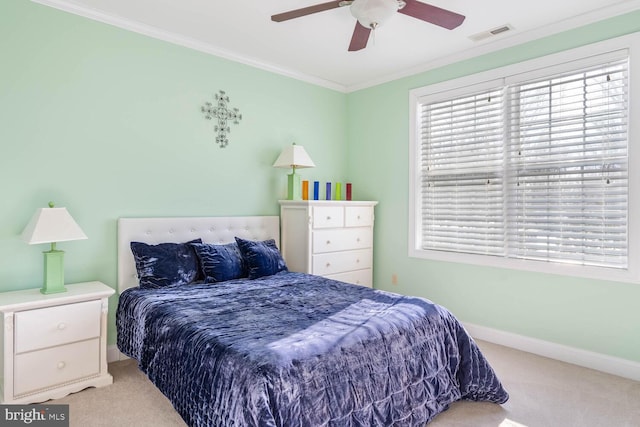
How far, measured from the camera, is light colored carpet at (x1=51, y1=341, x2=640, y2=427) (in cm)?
216

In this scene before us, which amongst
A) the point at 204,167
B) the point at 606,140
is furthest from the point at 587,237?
the point at 204,167

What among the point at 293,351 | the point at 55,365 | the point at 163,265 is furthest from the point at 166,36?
the point at 293,351

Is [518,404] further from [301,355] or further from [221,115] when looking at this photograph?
[221,115]

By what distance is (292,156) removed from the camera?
150 inches

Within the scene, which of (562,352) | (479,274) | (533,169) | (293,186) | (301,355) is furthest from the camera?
(293,186)

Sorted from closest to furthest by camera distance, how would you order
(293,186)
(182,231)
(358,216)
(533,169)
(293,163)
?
(533,169), (182,231), (293,163), (293,186), (358,216)

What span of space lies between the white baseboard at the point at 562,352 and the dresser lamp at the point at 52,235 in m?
3.41

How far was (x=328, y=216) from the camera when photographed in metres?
3.85

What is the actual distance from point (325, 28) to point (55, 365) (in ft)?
10.1

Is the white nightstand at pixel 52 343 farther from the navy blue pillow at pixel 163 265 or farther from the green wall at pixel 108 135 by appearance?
the green wall at pixel 108 135

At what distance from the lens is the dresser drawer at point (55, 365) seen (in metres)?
2.27

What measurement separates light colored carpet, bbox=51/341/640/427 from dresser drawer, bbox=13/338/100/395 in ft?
0.44

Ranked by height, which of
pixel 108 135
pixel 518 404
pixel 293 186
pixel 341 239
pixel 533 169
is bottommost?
pixel 518 404

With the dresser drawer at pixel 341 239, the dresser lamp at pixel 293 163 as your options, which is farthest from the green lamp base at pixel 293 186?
the dresser drawer at pixel 341 239
